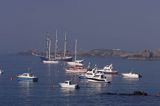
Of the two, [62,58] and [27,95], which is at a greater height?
[62,58]

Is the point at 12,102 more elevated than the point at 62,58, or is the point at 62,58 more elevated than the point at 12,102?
the point at 62,58

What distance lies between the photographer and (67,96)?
6475 cm

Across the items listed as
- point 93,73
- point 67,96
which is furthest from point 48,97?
point 93,73

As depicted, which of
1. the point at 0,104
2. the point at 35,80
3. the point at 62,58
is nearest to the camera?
the point at 0,104

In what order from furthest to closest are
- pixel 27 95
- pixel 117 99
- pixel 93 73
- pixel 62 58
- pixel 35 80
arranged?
pixel 62 58 → pixel 93 73 → pixel 35 80 → pixel 27 95 → pixel 117 99

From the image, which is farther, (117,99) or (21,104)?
(117,99)

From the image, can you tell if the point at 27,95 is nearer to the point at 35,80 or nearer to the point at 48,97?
the point at 48,97

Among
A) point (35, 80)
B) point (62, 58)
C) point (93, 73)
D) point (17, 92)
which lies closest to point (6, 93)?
point (17, 92)

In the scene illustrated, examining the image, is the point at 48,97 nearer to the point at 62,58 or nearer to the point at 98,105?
the point at 98,105

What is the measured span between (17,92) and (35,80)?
18083 millimetres

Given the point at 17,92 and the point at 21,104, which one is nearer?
the point at 21,104

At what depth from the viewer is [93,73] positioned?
93250mm

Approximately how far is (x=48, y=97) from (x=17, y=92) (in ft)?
23.4

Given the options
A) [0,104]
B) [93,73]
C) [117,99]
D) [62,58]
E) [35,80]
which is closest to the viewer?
[0,104]
